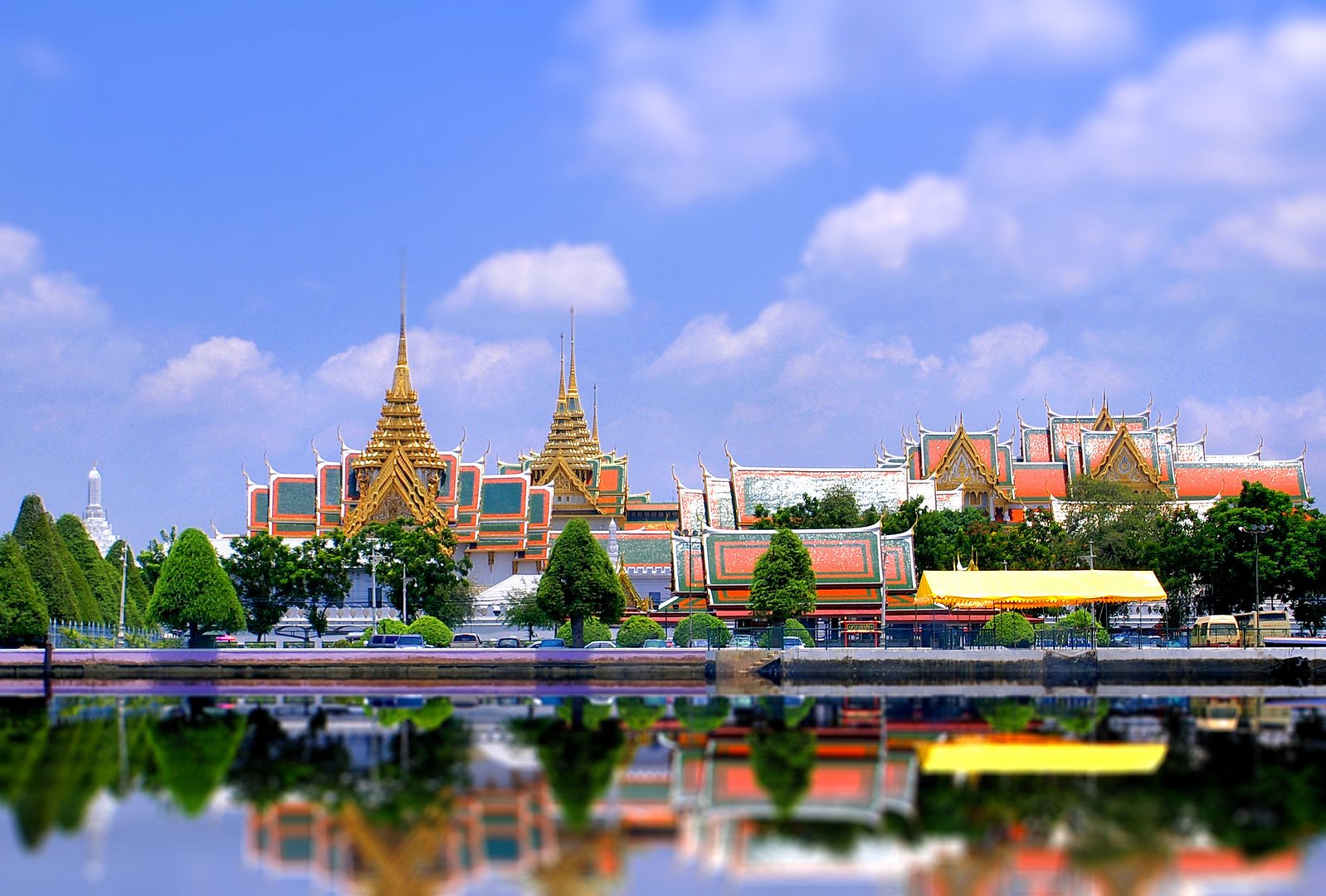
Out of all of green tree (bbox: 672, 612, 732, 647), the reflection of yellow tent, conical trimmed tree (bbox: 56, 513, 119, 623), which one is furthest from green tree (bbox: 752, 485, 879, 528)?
the reflection of yellow tent

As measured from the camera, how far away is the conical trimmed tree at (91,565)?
5578 cm

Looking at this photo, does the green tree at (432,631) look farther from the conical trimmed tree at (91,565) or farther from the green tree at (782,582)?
the conical trimmed tree at (91,565)

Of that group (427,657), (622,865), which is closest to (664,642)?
(427,657)

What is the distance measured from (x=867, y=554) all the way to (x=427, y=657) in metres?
16.5

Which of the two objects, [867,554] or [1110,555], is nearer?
[867,554]

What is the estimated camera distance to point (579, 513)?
287ft

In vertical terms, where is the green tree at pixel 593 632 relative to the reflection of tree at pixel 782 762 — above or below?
above

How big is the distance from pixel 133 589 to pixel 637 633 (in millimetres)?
23740

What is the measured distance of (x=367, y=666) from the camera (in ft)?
140

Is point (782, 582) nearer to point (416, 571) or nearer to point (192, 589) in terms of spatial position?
point (416, 571)

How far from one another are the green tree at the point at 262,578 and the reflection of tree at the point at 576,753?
23.1 meters

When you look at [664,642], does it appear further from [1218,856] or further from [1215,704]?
[1218,856]

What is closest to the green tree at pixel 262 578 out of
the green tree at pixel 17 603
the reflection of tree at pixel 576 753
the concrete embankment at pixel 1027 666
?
the green tree at pixel 17 603

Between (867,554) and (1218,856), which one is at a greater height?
(867,554)
